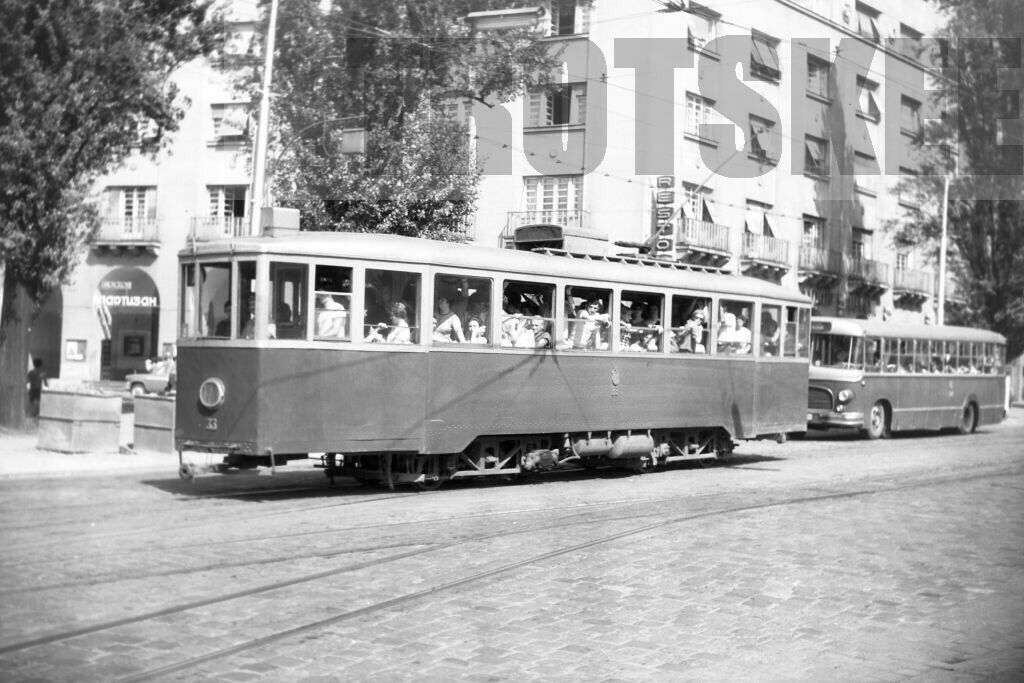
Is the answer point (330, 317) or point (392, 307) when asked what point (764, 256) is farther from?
point (330, 317)

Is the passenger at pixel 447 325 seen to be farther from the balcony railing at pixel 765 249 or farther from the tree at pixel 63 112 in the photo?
the balcony railing at pixel 765 249

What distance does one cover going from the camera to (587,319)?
48.7 feet

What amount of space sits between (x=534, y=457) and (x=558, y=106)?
4.24 meters

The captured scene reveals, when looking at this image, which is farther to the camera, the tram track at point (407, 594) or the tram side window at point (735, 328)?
the tram side window at point (735, 328)

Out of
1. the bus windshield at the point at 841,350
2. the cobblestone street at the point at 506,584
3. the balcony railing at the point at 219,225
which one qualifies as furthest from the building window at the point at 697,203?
the balcony railing at the point at 219,225

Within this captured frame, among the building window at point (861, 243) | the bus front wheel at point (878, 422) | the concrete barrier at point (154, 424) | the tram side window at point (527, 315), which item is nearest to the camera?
the tram side window at point (527, 315)

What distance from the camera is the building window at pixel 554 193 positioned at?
1459 cm

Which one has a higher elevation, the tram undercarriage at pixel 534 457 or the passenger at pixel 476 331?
the passenger at pixel 476 331

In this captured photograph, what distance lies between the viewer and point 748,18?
14.2 m

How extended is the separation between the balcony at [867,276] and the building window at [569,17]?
620 inches

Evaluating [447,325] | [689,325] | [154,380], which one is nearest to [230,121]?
[154,380]

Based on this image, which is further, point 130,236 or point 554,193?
point 130,236

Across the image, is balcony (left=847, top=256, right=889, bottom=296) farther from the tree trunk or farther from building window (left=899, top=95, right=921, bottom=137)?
the tree trunk

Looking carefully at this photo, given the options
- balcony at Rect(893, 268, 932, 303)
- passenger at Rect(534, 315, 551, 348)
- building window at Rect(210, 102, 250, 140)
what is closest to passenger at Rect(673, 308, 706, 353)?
passenger at Rect(534, 315, 551, 348)
